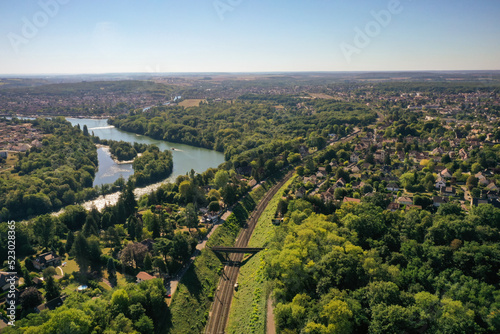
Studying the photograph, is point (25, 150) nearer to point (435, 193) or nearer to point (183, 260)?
point (183, 260)

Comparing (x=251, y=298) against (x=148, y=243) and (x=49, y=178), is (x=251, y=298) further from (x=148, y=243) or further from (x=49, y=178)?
(x=49, y=178)

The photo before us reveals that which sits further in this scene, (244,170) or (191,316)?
(244,170)

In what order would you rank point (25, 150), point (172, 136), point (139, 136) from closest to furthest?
point (25, 150)
point (172, 136)
point (139, 136)

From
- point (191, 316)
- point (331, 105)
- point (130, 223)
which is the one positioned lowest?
point (191, 316)

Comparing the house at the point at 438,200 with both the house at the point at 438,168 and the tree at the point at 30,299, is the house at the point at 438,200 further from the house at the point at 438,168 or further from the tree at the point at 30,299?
the tree at the point at 30,299

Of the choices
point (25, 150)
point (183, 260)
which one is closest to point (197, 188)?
point (183, 260)

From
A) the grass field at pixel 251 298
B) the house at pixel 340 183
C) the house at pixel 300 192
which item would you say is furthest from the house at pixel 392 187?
the grass field at pixel 251 298

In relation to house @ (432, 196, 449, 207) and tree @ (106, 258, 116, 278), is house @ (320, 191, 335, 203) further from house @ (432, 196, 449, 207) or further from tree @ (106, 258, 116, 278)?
tree @ (106, 258, 116, 278)

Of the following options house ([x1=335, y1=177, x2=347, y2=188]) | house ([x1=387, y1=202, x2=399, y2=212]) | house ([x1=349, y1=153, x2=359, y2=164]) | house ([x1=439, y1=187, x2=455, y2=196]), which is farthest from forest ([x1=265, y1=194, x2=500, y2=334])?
house ([x1=349, y1=153, x2=359, y2=164])
